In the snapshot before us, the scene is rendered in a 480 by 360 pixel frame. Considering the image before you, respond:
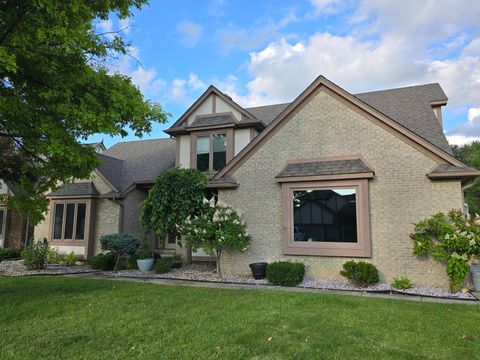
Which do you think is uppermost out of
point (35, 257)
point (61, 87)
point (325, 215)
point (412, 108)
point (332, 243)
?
point (412, 108)

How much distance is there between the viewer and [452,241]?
8844 mm

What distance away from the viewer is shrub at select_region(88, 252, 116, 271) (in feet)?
46.3

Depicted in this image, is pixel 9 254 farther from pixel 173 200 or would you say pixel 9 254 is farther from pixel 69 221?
pixel 173 200

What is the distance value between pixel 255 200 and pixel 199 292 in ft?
13.7

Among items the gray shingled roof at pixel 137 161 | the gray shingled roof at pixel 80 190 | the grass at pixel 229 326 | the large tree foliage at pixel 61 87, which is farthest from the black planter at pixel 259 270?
the gray shingled roof at pixel 80 190

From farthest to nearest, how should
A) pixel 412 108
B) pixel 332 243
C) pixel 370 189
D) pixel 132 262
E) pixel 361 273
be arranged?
pixel 412 108 → pixel 132 262 → pixel 332 243 → pixel 370 189 → pixel 361 273

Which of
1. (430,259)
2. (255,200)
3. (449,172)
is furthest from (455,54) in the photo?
(255,200)

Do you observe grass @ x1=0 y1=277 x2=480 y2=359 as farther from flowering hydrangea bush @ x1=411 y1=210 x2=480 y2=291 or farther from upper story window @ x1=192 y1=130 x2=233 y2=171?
upper story window @ x1=192 y1=130 x2=233 y2=171

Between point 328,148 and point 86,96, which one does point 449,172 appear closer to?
point 328,148

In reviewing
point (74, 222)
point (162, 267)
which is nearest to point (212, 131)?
point (162, 267)

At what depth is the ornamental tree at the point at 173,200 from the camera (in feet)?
39.2

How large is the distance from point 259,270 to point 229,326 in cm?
527

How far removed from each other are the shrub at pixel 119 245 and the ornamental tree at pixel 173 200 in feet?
6.83

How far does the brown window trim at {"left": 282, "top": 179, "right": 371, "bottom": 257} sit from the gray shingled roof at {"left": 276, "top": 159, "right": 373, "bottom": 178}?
1.02ft
